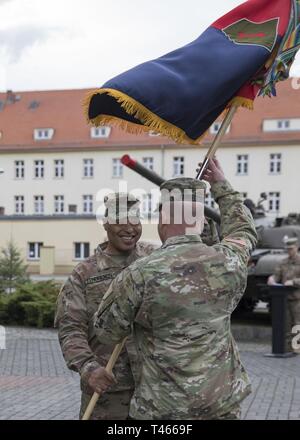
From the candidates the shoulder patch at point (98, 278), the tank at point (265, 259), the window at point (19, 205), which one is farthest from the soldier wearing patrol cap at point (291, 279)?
the window at point (19, 205)

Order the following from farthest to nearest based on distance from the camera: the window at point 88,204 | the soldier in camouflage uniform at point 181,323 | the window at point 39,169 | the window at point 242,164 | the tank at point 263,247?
the window at point 39,169 → the window at point 88,204 → the window at point 242,164 → the tank at point 263,247 → the soldier in camouflage uniform at point 181,323

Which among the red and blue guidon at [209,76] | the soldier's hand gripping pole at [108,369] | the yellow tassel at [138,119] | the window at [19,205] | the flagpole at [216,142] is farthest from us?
the window at [19,205]

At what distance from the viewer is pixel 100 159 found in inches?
2026

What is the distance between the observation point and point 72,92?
191ft

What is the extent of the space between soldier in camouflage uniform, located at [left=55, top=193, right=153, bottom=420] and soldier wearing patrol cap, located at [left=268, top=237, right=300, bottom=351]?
24.5 ft

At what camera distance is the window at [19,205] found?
53.8 meters

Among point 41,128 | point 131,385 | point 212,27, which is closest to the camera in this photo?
point 131,385

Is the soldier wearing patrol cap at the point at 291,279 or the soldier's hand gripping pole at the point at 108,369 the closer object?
the soldier's hand gripping pole at the point at 108,369

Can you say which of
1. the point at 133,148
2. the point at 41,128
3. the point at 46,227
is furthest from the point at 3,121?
the point at 46,227

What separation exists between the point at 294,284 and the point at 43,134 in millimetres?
44700

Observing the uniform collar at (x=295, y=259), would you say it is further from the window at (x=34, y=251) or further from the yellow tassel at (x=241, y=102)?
the window at (x=34, y=251)

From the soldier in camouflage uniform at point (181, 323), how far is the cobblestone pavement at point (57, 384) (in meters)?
3.72
